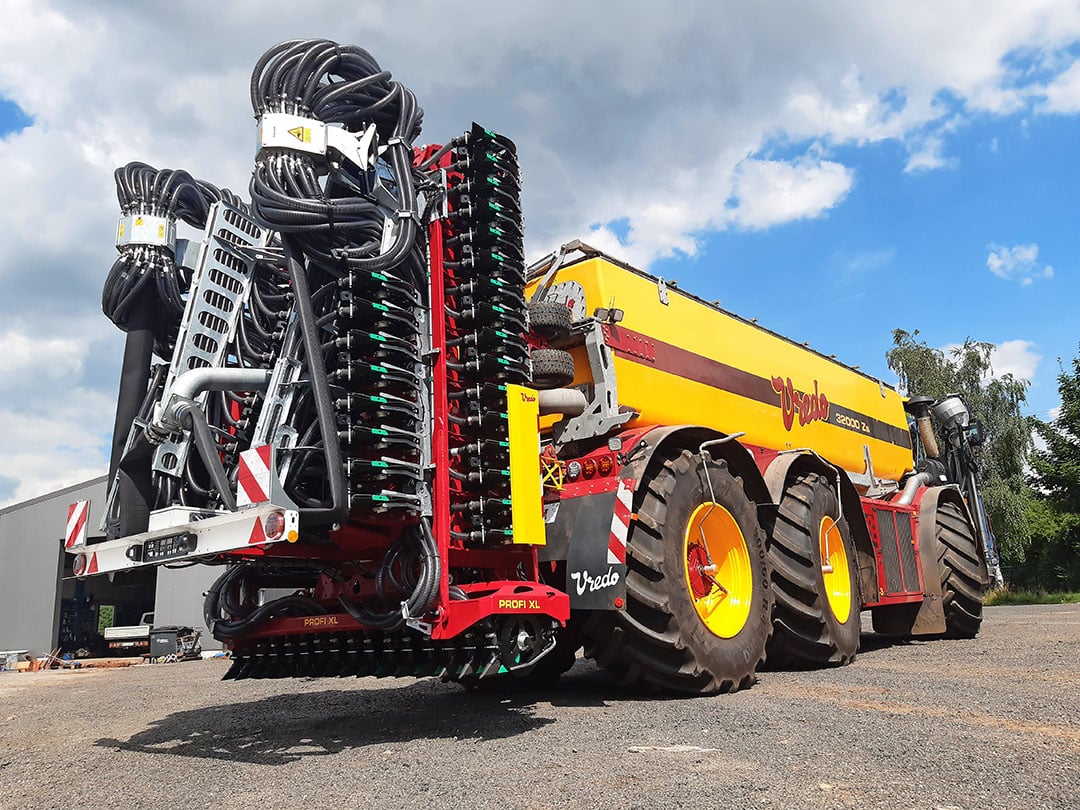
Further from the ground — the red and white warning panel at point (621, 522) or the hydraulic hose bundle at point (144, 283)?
the hydraulic hose bundle at point (144, 283)

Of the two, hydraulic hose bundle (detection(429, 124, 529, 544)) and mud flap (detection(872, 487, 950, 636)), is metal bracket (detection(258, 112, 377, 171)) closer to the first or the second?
hydraulic hose bundle (detection(429, 124, 529, 544))

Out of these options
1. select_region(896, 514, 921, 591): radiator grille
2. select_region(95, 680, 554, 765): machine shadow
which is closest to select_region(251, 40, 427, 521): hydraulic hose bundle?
select_region(95, 680, 554, 765): machine shadow

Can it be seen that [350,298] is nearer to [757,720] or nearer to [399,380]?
[399,380]

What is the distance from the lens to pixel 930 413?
13094 mm

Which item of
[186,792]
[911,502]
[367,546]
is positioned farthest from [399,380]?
Answer: [911,502]

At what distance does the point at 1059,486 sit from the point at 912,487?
83.4 ft

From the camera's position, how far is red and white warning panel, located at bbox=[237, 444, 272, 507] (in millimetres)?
4449

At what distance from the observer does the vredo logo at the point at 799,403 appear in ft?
29.4

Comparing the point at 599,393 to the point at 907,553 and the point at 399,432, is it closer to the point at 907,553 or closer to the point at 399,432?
the point at 399,432

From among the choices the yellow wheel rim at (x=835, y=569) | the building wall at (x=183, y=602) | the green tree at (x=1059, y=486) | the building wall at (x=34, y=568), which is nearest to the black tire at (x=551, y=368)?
the yellow wheel rim at (x=835, y=569)

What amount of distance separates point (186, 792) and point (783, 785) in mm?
2644

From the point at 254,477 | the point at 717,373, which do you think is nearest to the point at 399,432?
the point at 254,477

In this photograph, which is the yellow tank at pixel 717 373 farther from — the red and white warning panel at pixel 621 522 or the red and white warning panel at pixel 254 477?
the red and white warning panel at pixel 254 477

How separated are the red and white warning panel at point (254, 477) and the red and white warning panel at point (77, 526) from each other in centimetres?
145
